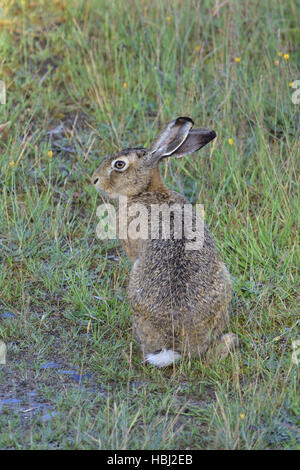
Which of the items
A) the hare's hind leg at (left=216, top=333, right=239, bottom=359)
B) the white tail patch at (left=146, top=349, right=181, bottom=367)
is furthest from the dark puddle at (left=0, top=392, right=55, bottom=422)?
the hare's hind leg at (left=216, top=333, right=239, bottom=359)

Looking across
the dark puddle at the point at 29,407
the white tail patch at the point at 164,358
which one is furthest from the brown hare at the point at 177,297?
the dark puddle at the point at 29,407

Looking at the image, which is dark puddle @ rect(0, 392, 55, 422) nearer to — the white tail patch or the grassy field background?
the grassy field background

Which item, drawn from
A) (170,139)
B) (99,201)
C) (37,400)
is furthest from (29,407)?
(99,201)

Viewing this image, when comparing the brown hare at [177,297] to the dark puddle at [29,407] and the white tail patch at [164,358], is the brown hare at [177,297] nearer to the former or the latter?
the white tail patch at [164,358]

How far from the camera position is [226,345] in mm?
4988

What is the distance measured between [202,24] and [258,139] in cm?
198

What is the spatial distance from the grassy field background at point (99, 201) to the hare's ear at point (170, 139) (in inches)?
30.5

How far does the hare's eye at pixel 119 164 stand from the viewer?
5.85 m

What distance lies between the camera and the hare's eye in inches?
230

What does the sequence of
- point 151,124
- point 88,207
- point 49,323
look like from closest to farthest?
point 49,323 → point 88,207 → point 151,124

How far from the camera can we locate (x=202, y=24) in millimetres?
8312

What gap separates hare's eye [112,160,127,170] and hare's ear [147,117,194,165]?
0.19 metres
